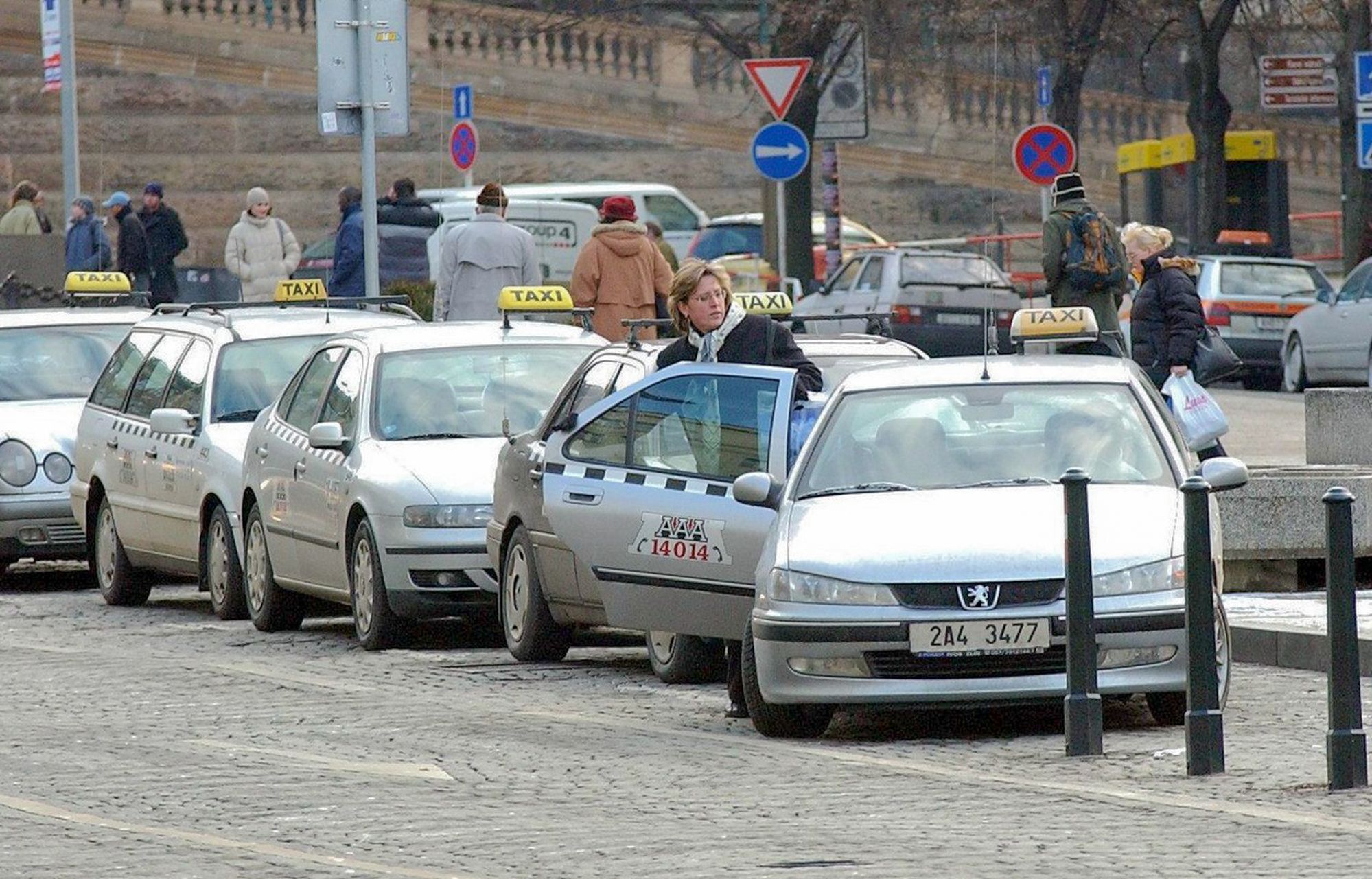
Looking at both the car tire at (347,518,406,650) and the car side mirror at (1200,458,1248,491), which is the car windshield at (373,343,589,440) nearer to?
the car tire at (347,518,406,650)

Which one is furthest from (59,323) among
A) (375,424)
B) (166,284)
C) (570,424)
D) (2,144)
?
(2,144)

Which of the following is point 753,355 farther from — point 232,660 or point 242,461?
point 242,461

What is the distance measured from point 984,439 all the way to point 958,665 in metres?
1.24

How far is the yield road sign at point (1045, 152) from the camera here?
28484mm

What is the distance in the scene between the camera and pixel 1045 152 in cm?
2859

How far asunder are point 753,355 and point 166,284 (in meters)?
17.0

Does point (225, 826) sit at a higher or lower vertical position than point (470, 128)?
lower

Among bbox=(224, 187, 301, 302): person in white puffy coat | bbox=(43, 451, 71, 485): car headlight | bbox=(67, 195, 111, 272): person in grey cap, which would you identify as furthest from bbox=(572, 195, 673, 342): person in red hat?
bbox=(67, 195, 111, 272): person in grey cap

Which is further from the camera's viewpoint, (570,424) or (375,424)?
(375,424)

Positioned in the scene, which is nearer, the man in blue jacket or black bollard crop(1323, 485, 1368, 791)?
black bollard crop(1323, 485, 1368, 791)

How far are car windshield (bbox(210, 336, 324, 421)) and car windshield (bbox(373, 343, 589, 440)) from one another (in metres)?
1.82

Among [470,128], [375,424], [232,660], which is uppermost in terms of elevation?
[470,128]

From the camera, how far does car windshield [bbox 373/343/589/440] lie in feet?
49.2

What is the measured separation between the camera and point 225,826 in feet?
29.6
